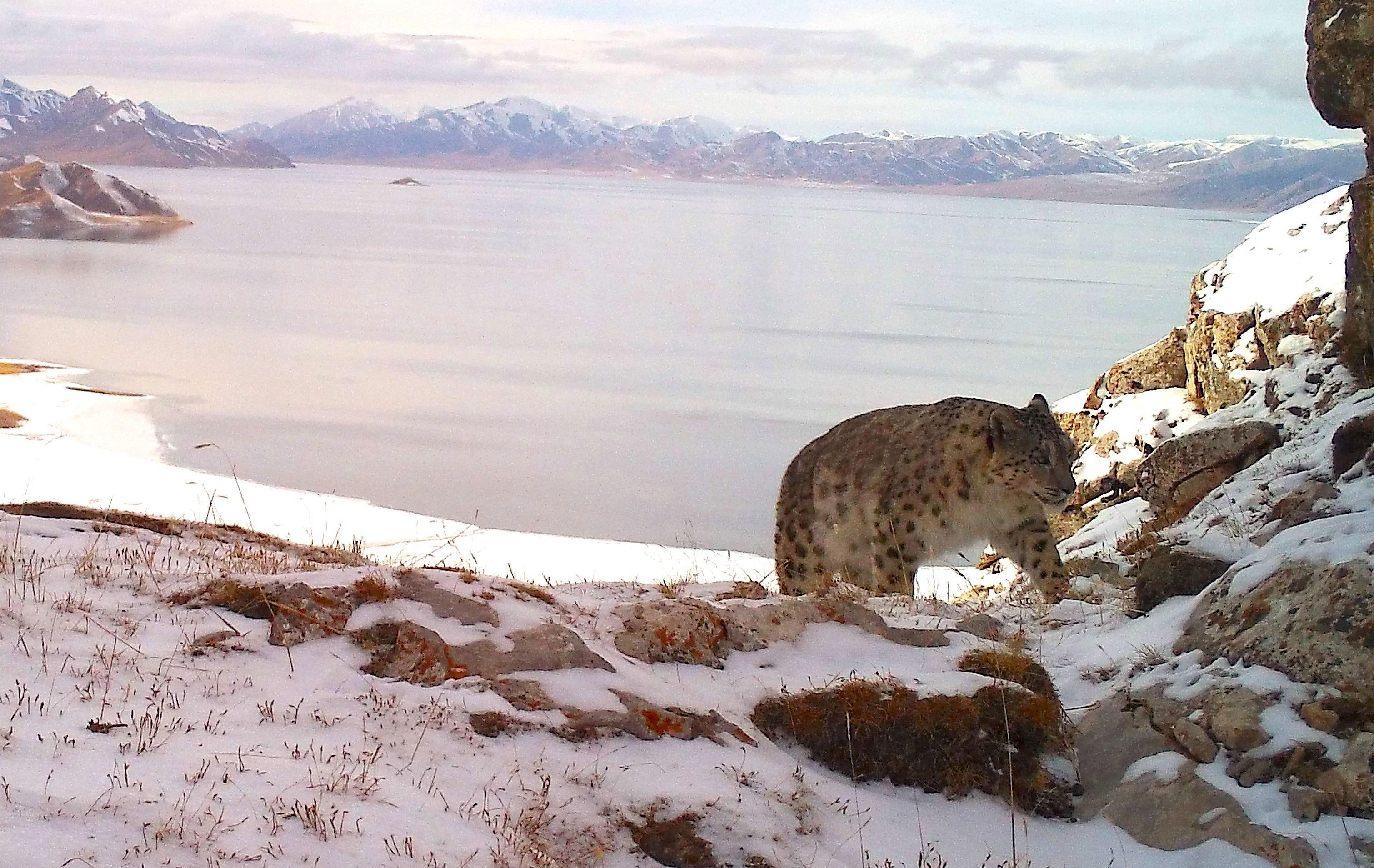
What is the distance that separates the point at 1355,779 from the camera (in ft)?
15.6

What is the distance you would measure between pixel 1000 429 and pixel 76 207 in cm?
8931

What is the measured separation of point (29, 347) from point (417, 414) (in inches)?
556

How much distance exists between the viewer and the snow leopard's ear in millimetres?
8617

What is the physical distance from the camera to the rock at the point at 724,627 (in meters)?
6.08

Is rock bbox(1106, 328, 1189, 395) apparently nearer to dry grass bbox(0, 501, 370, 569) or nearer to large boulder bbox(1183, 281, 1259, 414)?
large boulder bbox(1183, 281, 1259, 414)

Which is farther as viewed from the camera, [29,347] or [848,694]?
[29,347]

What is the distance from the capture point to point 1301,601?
18.8 ft

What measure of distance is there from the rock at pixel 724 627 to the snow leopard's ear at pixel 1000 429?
217 cm

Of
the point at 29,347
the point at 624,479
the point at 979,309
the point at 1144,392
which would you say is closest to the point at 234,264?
the point at 29,347

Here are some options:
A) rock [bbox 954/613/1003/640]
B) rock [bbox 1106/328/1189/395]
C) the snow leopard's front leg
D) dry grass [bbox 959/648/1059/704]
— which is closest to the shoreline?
rock [bbox 1106/328/1189/395]

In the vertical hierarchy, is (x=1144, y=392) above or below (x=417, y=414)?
above

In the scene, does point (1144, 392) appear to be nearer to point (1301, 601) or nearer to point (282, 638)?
point (1301, 601)

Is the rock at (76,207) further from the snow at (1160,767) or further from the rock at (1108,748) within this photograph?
the snow at (1160,767)

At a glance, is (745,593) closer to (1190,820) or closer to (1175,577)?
(1175,577)
